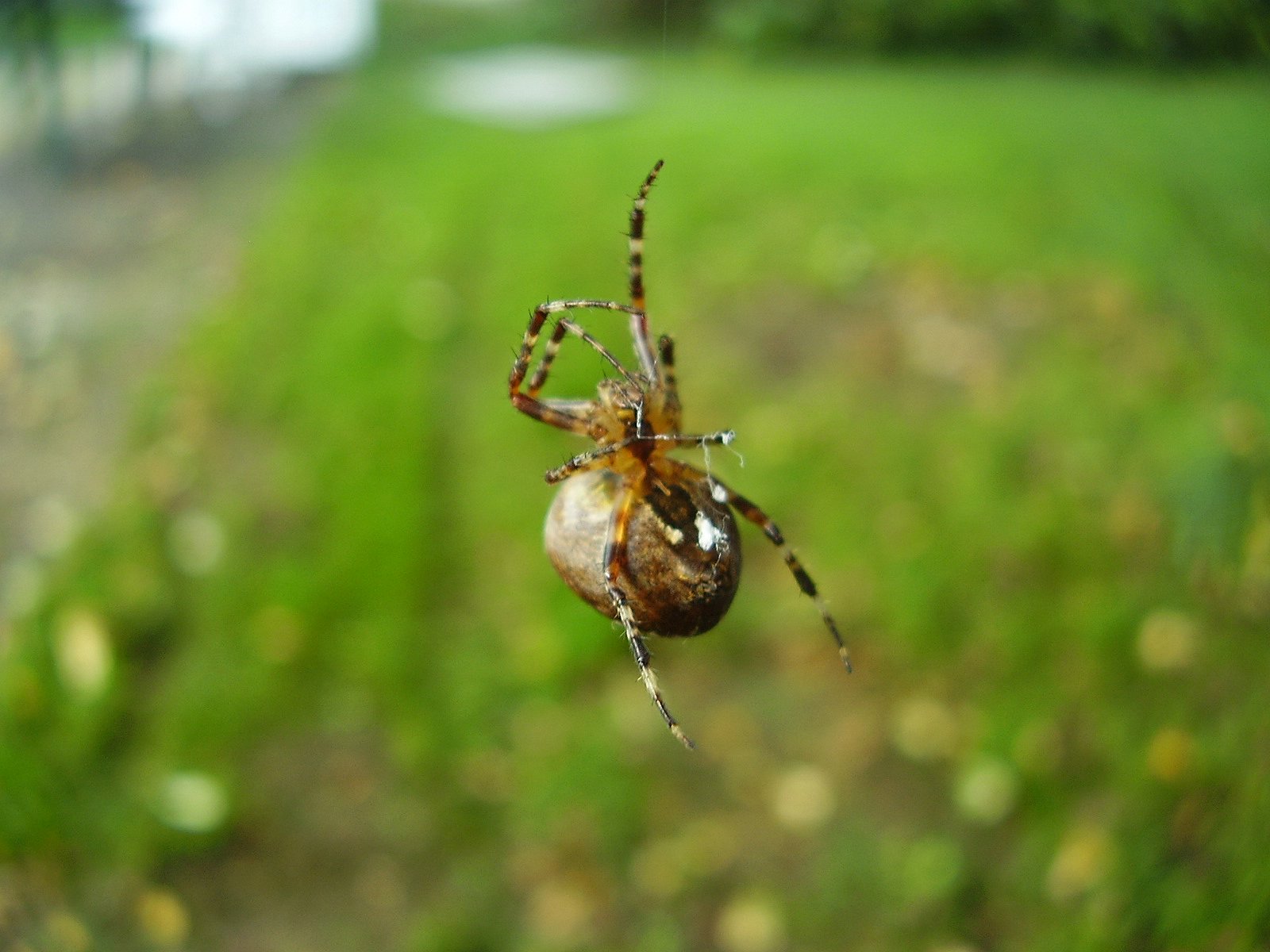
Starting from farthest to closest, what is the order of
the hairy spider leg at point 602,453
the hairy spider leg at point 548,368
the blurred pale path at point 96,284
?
the blurred pale path at point 96,284 < the hairy spider leg at point 548,368 < the hairy spider leg at point 602,453

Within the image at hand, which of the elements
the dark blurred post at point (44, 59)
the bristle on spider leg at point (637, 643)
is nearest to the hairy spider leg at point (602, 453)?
the bristle on spider leg at point (637, 643)

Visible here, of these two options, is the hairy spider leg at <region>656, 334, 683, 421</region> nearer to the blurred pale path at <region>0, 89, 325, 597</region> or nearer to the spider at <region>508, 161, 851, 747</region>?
the spider at <region>508, 161, 851, 747</region>

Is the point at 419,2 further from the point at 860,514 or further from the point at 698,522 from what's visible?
the point at 698,522

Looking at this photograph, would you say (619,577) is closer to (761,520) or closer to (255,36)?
(761,520)

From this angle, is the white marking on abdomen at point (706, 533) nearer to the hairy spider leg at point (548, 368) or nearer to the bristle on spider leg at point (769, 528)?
the bristle on spider leg at point (769, 528)

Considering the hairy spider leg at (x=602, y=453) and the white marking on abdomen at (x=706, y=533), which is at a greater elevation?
the hairy spider leg at (x=602, y=453)

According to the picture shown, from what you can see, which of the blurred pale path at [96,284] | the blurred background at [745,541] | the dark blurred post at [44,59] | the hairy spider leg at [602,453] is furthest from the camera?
the dark blurred post at [44,59]

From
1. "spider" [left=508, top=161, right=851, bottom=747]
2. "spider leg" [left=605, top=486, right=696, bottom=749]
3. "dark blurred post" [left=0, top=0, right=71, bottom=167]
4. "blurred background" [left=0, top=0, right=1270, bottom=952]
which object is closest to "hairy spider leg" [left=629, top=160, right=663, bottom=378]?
"spider" [left=508, top=161, right=851, bottom=747]
